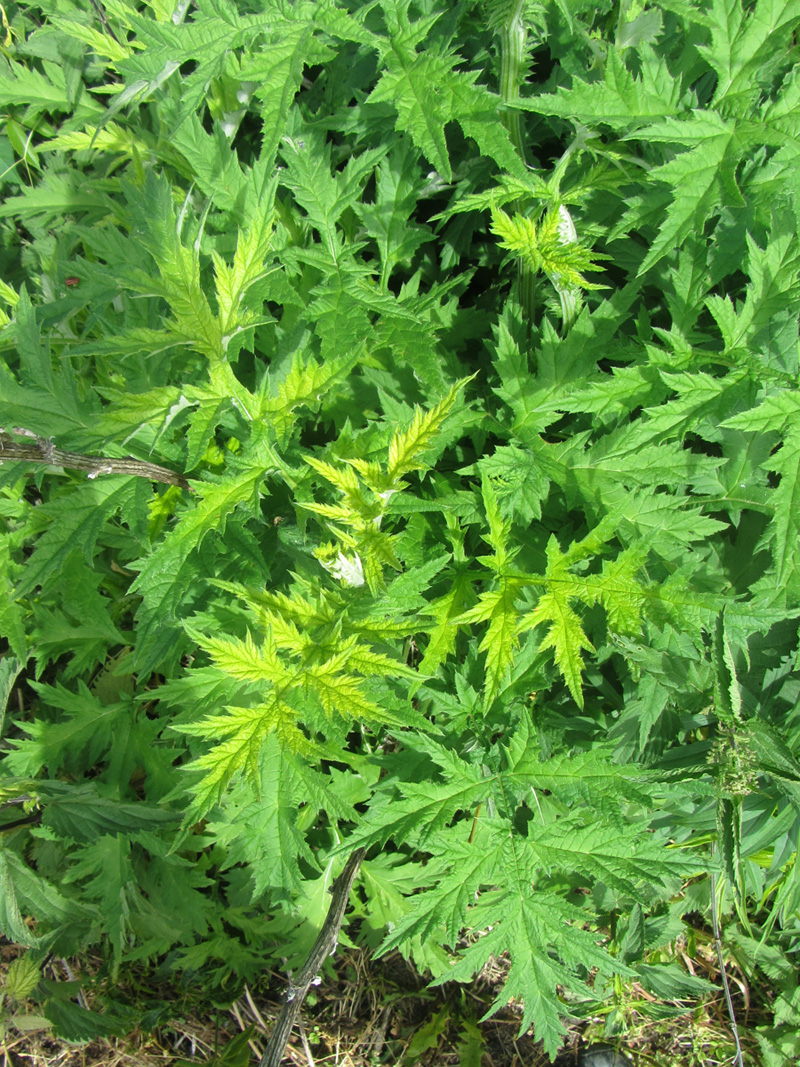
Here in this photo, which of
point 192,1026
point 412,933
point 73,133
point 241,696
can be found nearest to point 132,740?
point 241,696

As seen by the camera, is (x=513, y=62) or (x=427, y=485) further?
(x=427, y=485)

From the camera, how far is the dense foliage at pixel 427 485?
160cm

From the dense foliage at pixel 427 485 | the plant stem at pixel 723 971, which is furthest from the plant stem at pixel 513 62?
the plant stem at pixel 723 971

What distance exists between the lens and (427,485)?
2.20 metres

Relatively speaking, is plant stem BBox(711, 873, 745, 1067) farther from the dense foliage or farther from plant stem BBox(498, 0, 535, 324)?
plant stem BBox(498, 0, 535, 324)

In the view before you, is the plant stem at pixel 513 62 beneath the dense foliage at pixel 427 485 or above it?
above

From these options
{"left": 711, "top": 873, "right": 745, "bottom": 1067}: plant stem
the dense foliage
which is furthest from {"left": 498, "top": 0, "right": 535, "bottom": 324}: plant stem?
{"left": 711, "top": 873, "right": 745, "bottom": 1067}: plant stem

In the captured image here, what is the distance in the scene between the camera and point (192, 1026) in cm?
283

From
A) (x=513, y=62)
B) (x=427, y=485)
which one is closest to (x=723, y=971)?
(x=427, y=485)

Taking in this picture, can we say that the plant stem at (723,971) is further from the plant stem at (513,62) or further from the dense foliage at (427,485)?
the plant stem at (513,62)

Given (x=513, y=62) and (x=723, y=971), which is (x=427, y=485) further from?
(x=723, y=971)

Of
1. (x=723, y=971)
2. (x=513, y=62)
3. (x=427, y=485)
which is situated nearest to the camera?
(x=513, y=62)

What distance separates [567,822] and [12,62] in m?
2.91

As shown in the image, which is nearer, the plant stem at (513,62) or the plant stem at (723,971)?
the plant stem at (513,62)
